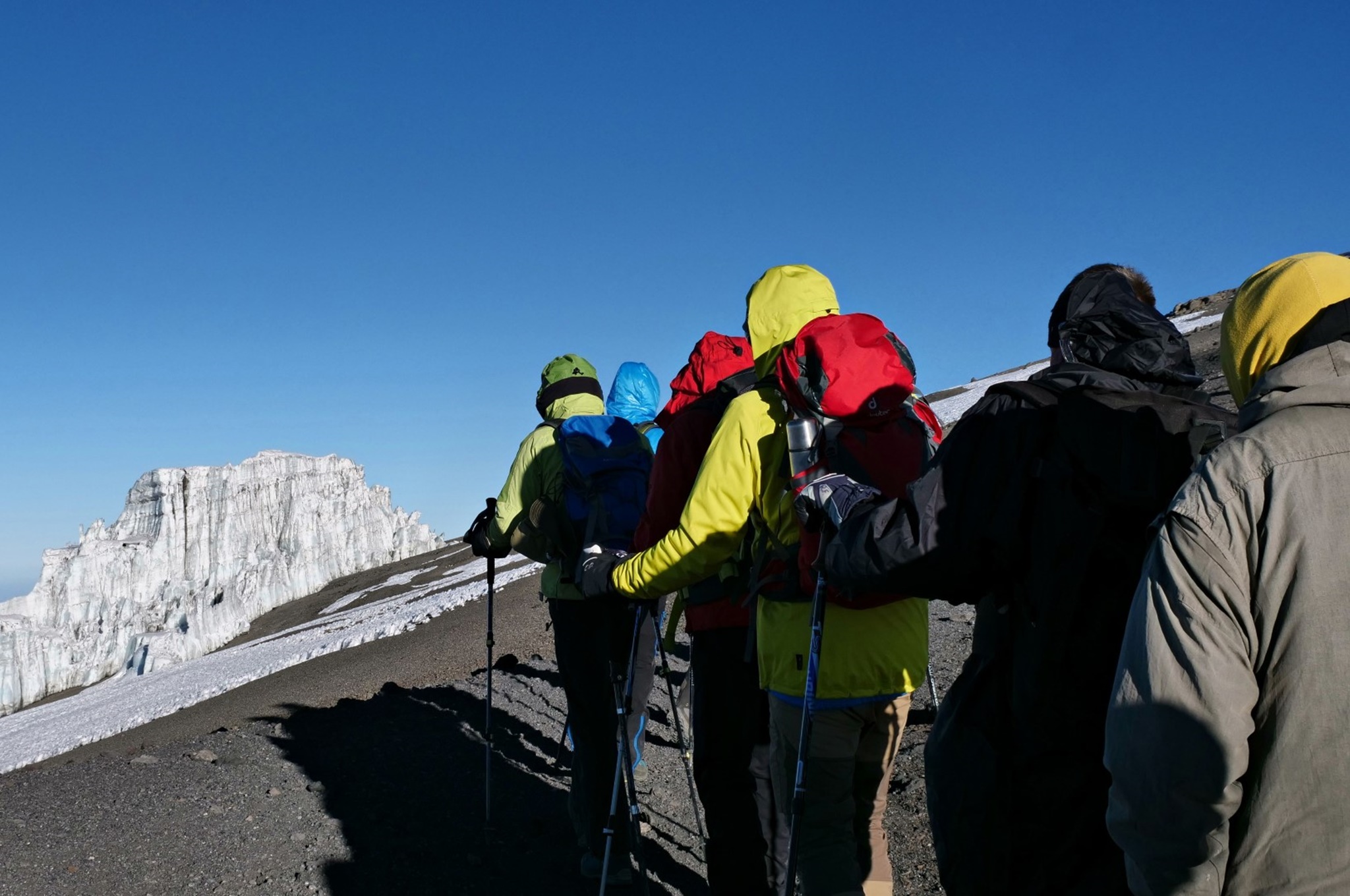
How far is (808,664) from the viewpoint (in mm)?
3949

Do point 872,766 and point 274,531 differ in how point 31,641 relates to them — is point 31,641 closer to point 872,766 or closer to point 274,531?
point 274,531

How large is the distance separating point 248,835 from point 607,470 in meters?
3.54

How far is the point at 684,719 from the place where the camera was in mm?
10367

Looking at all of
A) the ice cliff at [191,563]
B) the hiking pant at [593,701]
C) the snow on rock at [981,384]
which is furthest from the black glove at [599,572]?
the ice cliff at [191,563]

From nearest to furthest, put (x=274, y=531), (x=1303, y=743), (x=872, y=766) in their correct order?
(x=1303, y=743) < (x=872, y=766) < (x=274, y=531)

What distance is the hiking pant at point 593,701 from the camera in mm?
6426

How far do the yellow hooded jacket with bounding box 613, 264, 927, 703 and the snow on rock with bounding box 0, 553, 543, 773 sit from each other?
19.1 meters

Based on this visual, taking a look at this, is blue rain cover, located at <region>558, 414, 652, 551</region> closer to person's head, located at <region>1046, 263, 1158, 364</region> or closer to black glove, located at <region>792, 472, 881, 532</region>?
black glove, located at <region>792, 472, 881, 532</region>

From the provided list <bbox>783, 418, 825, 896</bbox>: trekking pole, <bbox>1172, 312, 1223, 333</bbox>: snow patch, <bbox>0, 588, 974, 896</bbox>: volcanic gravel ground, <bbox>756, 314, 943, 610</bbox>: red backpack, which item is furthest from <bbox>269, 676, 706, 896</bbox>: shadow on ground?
<bbox>1172, 312, 1223, 333</bbox>: snow patch

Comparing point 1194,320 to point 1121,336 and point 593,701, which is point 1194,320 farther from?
point 1121,336

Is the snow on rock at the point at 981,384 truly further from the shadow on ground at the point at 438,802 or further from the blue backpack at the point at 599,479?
the blue backpack at the point at 599,479

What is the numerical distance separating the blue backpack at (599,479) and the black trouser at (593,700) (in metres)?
0.38

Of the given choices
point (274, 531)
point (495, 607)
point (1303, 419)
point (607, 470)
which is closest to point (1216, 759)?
point (1303, 419)

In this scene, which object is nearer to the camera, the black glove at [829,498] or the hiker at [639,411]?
the black glove at [829,498]
